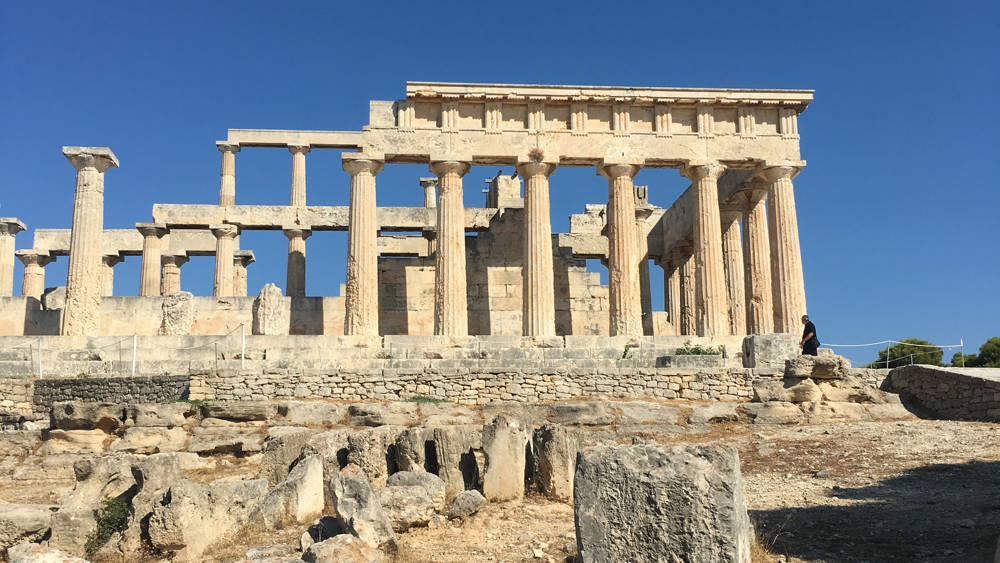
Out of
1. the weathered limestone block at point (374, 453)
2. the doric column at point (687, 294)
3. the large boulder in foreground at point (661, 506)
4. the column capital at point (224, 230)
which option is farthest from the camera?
the column capital at point (224, 230)

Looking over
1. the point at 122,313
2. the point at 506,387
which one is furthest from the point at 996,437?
the point at 122,313

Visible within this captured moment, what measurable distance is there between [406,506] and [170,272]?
27.7 meters

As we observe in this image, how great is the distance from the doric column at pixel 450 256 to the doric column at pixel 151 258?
36.4 ft

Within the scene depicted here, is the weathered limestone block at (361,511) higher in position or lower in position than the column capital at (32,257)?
lower

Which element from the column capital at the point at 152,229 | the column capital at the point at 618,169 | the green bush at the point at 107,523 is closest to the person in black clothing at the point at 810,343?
the column capital at the point at 618,169

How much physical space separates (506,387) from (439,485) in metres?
9.00

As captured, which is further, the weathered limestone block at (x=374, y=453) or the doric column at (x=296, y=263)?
the doric column at (x=296, y=263)

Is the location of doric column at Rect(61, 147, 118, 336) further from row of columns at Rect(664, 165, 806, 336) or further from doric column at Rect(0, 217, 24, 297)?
row of columns at Rect(664, 165, 806, 336)

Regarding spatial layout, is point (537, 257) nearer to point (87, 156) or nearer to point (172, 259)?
point (87, 156)

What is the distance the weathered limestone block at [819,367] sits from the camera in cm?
1714

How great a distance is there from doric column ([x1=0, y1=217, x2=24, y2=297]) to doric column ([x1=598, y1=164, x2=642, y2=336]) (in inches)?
931

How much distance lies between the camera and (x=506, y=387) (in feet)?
59.0

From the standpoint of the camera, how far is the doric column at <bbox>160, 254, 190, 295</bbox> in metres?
32.8

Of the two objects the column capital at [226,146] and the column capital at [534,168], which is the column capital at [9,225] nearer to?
the column capital at [226,146]
